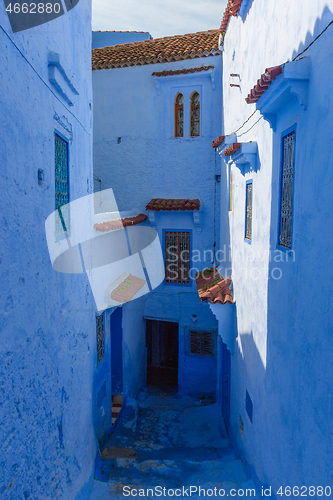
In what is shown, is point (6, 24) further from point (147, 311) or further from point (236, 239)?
point (147, 311)

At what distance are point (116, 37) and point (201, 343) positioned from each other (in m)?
13.3

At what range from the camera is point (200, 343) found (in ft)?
37.8

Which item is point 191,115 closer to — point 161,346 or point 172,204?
point 172,204

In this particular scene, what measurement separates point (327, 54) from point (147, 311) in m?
9.77

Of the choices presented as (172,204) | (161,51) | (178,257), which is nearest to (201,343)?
(178,257)

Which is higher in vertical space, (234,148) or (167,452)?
(234,148)

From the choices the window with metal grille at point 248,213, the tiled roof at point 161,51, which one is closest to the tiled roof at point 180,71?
the tiled roof at point 161,51

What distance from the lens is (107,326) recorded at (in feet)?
27.6

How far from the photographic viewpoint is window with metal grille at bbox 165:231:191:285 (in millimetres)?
11211

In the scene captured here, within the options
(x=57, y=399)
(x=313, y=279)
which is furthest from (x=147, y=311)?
(x=313, y=279)

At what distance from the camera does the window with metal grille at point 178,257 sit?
36.8 ft

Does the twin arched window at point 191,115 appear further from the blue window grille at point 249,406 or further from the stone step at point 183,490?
the stone step at point 183,490

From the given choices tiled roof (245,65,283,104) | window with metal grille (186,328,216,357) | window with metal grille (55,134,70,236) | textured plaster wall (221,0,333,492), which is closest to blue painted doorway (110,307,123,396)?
window with metal grille (186,328,216,357)

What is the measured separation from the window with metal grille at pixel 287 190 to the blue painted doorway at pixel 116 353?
20.0 ft
